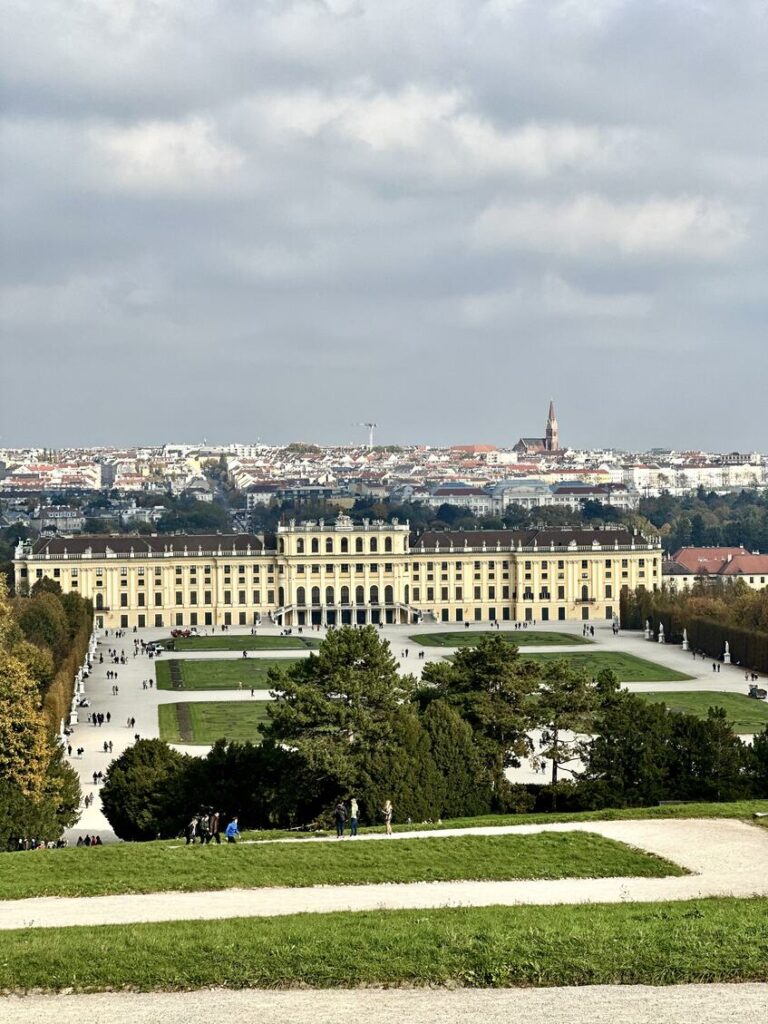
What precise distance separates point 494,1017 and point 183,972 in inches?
128

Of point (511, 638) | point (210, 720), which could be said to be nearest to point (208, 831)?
point (210, 720)

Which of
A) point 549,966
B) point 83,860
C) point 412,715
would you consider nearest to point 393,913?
point 549,966

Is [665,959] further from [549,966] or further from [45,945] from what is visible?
[45,945]

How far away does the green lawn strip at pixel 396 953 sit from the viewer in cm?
1717

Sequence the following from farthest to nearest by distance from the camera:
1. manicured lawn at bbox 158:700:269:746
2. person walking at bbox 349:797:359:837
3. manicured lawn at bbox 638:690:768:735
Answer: manicured lawn at bbox 638:690:768:735
manicured lawn at bbox 158:700:269:746
person walking at bbox 349:797:359:837

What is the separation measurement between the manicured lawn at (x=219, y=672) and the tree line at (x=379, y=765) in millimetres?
31786

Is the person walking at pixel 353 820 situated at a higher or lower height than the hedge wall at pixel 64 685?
higher

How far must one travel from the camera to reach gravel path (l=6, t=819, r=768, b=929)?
20812mm

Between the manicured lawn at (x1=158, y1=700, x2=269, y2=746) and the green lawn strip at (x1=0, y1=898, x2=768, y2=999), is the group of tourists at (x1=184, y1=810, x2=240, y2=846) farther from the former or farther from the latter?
the manicured lawn at (x1=158, y1=700, x2=269, y2=746)

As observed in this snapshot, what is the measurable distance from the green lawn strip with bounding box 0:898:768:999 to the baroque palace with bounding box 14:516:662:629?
302ft

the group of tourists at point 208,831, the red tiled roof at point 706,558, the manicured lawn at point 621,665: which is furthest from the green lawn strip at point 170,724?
the red tiled roof at point 706,558

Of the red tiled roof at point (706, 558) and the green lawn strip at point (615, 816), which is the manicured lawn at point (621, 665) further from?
the red tiled roof at point (706, 558)

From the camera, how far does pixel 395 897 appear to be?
21969 mm

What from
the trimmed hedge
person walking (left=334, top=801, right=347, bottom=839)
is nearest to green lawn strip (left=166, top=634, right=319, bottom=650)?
the trimmed hedge
